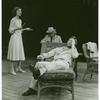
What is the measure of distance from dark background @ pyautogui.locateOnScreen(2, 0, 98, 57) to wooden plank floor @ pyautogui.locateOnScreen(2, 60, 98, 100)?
2.64 meters

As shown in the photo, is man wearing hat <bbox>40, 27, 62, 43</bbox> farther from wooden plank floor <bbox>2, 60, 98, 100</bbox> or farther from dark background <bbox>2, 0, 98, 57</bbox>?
dark background <bbox>2, 0, 98, 57</bbox>

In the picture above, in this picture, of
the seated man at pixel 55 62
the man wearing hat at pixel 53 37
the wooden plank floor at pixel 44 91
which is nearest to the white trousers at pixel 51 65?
the seated man at pixel 55 62

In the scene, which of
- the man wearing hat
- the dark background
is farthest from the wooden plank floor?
the dark background

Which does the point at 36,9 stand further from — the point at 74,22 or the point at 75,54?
the point at 75,54

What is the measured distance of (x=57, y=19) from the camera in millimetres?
9195

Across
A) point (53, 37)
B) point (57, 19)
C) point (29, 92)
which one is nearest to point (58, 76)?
point (29, 92)

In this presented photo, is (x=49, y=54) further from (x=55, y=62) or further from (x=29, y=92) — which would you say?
(x=29, y=92)

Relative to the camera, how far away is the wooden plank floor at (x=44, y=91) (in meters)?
4.55

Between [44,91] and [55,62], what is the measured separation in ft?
1.96

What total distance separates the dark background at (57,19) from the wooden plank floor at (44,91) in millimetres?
2644

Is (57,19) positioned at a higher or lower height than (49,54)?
higher

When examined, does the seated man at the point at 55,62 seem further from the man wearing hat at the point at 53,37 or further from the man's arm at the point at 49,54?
the man wearing hat at the point at 53,37

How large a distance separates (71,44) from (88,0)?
368 cm

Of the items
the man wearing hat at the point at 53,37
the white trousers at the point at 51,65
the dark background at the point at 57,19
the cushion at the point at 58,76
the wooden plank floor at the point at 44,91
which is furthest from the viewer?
the dark background at the point at 57,19
